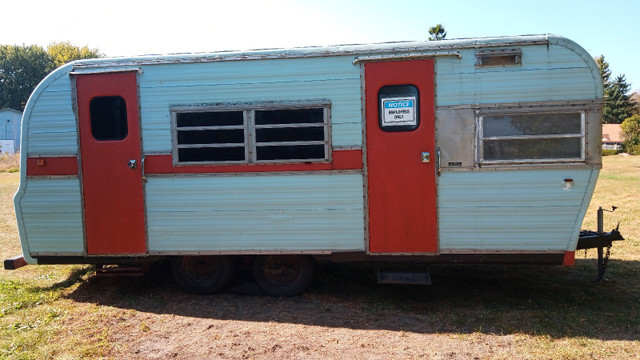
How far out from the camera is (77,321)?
209 inches

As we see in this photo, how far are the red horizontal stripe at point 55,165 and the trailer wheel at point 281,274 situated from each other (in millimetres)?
2672

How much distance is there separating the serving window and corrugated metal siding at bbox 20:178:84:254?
5.15 m

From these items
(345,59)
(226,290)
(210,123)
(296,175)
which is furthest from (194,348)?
(345,59)

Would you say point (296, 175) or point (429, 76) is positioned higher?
point (429, 76)

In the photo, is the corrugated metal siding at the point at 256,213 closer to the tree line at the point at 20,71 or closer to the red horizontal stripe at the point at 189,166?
the red horizontal stripe at the point at 189,166

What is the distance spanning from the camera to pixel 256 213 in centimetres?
571

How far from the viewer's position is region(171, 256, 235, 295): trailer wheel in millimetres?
6012

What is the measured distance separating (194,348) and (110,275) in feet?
7.49

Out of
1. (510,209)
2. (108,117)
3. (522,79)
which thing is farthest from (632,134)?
(108,117)

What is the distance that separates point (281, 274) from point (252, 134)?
1869mm

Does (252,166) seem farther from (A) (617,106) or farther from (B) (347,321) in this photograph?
(A) (617,106)

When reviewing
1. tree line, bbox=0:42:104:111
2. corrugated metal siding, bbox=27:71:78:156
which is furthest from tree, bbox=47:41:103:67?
corrugated metal siding, bbox=27:71:78:156

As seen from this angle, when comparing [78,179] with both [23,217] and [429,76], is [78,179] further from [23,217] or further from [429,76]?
[429,76]

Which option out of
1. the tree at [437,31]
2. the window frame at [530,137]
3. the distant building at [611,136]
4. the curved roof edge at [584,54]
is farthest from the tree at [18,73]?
the distant building at [611,136]
